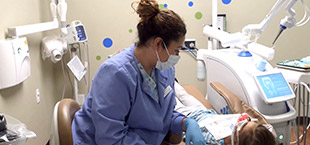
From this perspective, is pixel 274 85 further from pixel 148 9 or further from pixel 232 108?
pixel 148 9

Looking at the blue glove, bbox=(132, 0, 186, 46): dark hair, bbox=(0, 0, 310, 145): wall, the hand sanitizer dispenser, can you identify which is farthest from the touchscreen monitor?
the hand sanitizer dispenser

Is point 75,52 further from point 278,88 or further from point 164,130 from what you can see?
point 278,88

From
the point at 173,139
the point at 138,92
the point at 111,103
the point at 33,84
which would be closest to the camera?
the point at 111,103

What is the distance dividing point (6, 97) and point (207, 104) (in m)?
1.31

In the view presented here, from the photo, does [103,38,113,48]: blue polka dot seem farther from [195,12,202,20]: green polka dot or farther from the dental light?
the dental light

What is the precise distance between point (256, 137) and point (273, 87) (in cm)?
54

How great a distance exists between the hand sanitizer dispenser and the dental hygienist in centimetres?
76

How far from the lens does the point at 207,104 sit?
6.67 feet

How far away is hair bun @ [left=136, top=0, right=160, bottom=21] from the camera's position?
3.96 ft

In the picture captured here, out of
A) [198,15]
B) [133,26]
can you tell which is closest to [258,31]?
[198,15]

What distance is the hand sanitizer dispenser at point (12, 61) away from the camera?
1.72 m

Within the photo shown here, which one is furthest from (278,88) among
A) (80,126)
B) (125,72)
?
(80,126)

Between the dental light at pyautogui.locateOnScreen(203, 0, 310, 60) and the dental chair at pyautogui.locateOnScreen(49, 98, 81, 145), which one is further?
the dental light at pyautogui.locateOnScreen(203, 0, 310, 60)

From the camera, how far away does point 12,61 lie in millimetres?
1805
